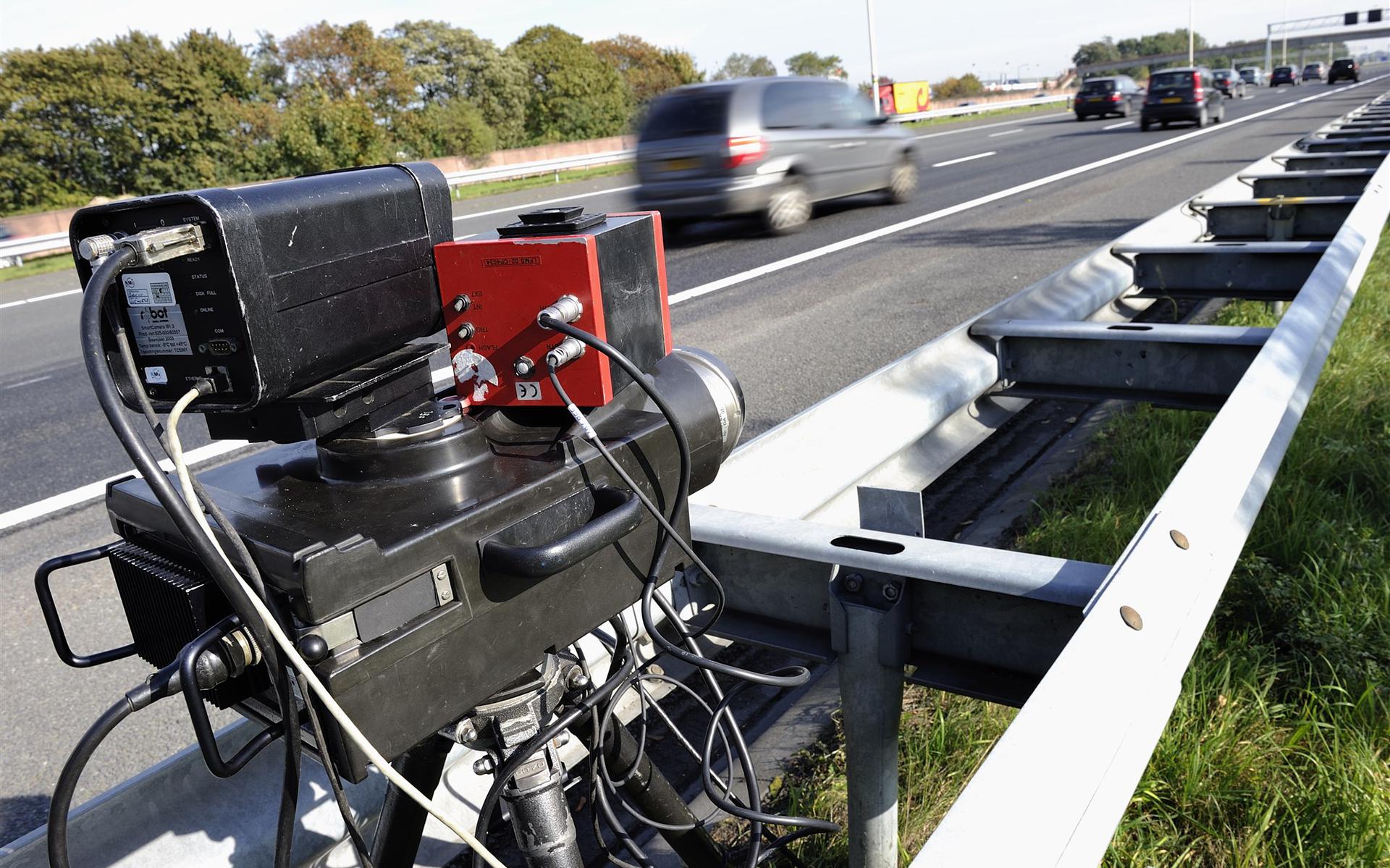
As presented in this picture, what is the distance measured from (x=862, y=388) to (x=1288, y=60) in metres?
171

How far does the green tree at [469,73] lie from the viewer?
49.6m

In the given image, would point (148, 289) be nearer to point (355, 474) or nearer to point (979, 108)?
point (355, 474)

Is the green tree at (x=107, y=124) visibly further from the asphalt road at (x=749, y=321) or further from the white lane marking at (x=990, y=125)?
the white lane marking at (x=990, y=125)

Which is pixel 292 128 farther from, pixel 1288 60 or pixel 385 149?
pixel 1288 60

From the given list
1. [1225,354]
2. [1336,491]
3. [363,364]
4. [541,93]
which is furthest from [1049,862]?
[541,93]

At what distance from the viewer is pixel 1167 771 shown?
2287 mm

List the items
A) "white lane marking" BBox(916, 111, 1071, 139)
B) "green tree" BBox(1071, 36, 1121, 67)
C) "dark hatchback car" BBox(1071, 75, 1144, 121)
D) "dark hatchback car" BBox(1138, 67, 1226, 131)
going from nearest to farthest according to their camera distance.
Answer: "dark hatchback car" BBox(1138, 67, 1226, 131) < "white lane marking" BBox(916, 111, 1071, 139) < "dark hatchback car" BBox(1071, 75, 1144, 121) < "green tree" BBox(1071, 36, 1121, 67)

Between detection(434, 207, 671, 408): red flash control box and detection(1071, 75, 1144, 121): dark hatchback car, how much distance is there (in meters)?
36.4

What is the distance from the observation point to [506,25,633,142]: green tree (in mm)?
46156

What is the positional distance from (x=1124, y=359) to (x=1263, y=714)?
3.48 ft

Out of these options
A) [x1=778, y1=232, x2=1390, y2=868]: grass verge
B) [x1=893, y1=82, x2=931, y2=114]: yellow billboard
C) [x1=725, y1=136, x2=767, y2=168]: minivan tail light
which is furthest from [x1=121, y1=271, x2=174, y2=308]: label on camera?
[x1=893, y1=82, x2=931, y2=114]: yellow billboard

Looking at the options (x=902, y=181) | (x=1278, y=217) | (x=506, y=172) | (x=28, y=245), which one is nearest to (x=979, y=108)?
(x=506, y=172)

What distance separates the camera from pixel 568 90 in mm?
50812

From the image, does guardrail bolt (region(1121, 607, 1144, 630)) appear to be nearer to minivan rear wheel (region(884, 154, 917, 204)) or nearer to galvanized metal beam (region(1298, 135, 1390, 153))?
galvanized metal beam (region(1298, 135, 1390, 153))
